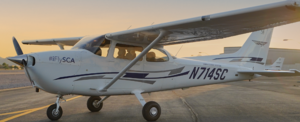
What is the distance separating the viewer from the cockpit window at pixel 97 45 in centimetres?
559

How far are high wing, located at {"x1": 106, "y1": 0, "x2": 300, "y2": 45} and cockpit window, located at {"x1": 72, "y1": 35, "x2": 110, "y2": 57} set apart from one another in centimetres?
17

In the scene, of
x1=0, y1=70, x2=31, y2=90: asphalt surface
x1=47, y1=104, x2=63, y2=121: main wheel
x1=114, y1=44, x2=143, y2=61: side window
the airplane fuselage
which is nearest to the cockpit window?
the airplane fuselage

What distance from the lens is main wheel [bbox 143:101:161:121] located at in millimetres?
Answer: 5535

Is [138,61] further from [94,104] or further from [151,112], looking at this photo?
[94,104]

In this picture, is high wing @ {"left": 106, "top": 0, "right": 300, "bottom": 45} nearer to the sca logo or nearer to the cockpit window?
the cockpit window

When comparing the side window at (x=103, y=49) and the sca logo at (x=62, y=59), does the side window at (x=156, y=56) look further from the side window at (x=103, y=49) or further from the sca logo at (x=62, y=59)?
the sca logo at (x=62, y=59)

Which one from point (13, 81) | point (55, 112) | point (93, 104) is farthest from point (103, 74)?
point (13, 81)

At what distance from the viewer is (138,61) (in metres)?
6.16

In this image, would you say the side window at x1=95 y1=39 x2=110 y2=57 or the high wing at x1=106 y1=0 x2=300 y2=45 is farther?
the side window at x1=95 y1=39 x2=110 y2=57

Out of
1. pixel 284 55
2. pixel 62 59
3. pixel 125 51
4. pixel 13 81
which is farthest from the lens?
pixel 284 55

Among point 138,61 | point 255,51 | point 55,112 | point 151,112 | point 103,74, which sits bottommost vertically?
point 151,112

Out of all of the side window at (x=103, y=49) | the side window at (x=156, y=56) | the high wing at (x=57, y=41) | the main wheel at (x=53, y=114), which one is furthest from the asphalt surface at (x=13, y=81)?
the side window at (x=156, y=56)

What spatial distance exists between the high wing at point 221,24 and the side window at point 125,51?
18 centimetres

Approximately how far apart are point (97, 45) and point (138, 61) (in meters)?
1.14
